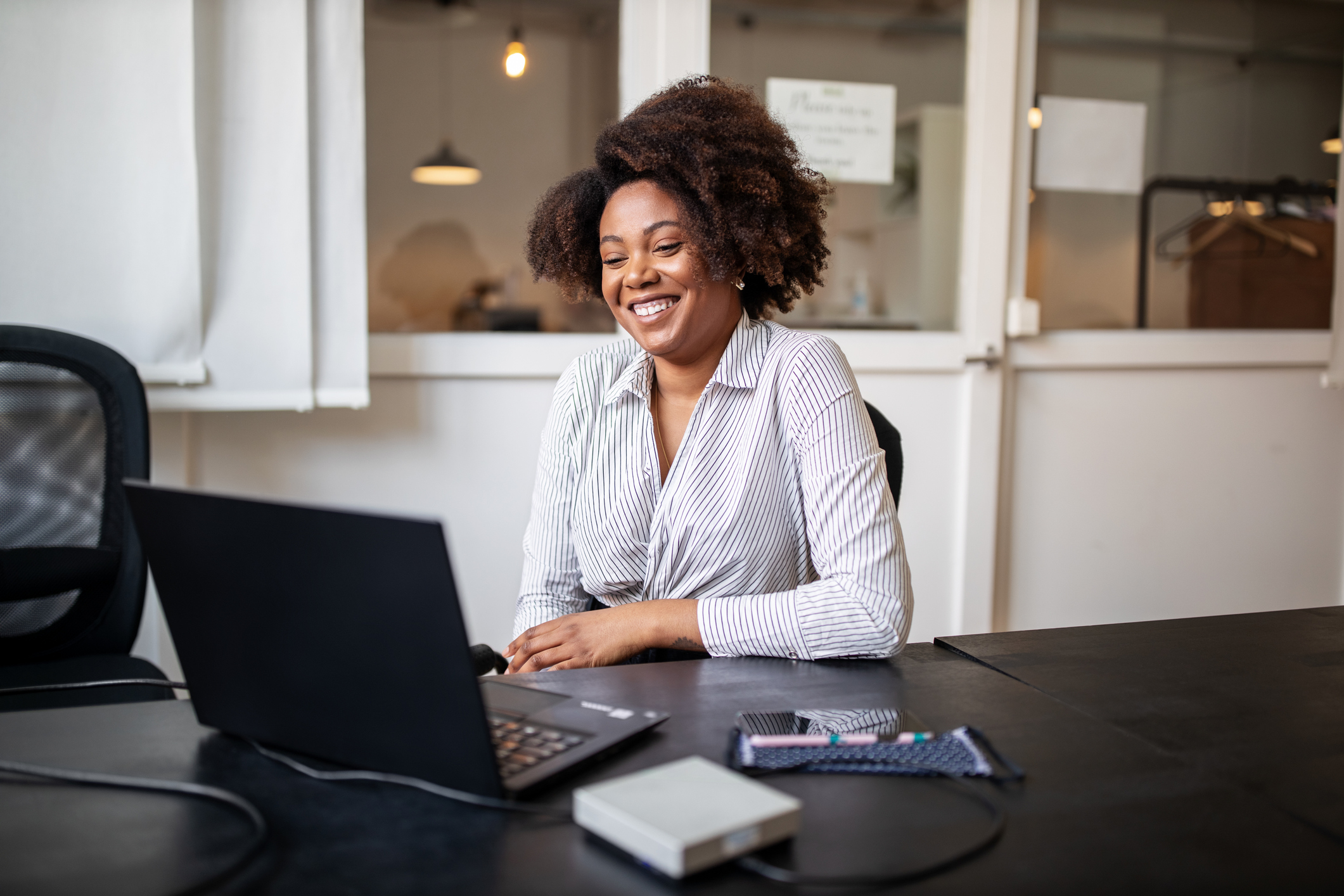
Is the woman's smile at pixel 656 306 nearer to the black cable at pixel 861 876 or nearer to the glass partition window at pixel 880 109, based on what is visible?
the black cable at pixel 861 876

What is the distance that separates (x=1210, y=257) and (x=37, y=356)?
3.04 metres

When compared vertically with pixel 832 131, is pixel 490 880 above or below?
below

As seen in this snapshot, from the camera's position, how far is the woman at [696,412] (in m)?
1.42

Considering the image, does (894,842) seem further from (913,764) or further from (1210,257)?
(1210,257)

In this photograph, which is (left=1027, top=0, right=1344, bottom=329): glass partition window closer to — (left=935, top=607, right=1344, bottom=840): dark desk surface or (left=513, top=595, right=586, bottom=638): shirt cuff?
(left=935, top=607, right=1344, bottom=840): dark desk surface

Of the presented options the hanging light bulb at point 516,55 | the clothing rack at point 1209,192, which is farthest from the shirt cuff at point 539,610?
the hanging light bulb at point 516,55

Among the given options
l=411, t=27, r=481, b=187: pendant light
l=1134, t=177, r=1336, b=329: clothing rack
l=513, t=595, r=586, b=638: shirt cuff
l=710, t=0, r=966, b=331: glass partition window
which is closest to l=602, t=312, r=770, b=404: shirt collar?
l=513, t=595, r=586, b=638: shirt cuff

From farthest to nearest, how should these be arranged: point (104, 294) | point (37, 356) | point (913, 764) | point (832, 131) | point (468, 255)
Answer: point (468, 255) < point (832, 131) < point (104, 294) < point (37, 356) < point (913, 764)

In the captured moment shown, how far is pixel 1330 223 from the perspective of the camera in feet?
10.9

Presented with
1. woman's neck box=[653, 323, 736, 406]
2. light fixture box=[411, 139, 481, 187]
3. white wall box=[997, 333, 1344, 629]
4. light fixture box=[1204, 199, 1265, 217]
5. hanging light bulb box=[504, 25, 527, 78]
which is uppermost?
hanging light bulb box=[504, 25, 527, 78]

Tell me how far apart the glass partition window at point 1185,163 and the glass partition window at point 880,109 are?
0.26 m

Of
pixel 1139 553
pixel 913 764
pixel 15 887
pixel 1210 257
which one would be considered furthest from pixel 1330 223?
pixel 15 887

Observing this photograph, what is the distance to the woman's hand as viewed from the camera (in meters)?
1.30

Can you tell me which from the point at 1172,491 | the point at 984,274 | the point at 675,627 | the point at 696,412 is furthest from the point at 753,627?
the point at 1172,491
